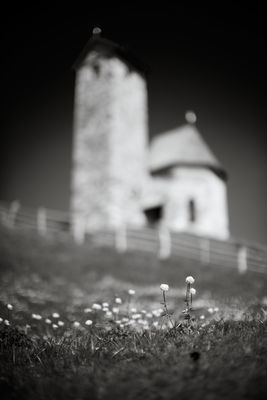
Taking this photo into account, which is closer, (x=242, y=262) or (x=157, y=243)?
(x=242, y=262)

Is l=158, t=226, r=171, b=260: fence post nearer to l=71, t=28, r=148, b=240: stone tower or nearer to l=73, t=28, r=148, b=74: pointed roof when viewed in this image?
l=71, t=28, r=148, b=240: stone tower

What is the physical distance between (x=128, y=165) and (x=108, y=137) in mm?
2156

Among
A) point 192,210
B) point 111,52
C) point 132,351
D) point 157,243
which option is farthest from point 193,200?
point 132,351

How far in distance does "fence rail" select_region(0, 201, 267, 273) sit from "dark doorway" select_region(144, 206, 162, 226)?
5415 mm

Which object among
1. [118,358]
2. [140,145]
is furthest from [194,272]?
[140,145]

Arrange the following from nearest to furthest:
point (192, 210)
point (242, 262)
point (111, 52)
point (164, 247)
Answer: point (242, 262), point (164, 247), point (192, 210), point (111, 52)

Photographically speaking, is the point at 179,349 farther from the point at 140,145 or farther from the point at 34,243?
the point at 140,145

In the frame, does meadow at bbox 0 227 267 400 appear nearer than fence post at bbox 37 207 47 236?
Yes

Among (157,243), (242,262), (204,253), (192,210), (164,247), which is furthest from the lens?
(192,210)

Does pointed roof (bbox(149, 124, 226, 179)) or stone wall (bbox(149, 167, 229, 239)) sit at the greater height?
pointed roof (bbox(149, 124, 226, 179))

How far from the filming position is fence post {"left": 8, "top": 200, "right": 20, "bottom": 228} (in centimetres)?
1765

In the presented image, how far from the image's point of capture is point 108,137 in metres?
25.6

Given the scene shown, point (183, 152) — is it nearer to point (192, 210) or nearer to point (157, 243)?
point (192, 210)

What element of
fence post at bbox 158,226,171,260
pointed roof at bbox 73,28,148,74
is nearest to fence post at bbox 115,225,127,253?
fence post at bbox 158,226,171,260
